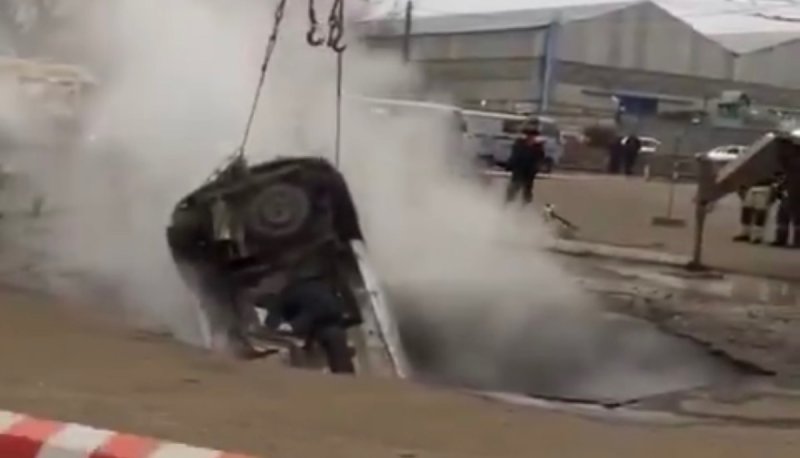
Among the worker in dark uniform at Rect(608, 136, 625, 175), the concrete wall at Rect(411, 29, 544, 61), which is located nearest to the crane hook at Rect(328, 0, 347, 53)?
the worker in dark uniform at Rect(608, 136, 625, 175)

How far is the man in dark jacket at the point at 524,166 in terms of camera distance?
26180 mm

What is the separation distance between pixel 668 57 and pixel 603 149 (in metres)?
14.5

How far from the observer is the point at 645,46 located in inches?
2640

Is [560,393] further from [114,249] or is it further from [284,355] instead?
[114,249]

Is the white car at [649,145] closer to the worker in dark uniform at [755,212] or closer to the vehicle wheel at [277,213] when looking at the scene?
the worker in dark uniform at [755,212]

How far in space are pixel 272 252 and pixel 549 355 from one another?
2.63m

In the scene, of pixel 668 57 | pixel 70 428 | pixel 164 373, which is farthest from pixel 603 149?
pixel 70 428

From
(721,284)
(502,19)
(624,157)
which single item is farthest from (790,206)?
(502,19)

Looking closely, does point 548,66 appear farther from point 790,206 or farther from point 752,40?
point 790,206

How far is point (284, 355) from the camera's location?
10547 millimetres

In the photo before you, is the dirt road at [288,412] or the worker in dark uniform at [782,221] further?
the worker in dark uniform at [782,221]

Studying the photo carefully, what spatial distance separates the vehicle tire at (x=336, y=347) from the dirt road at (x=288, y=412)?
0.61 metres

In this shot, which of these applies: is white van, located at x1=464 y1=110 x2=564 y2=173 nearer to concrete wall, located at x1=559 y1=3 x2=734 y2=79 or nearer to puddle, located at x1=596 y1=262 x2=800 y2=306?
concrete wall, located at x1=559 y1=3 x2=734 y2=79

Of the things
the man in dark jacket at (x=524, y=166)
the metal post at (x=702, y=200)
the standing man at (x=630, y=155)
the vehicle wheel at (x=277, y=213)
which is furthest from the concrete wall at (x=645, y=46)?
the vehicle wheel at (x=277, y=213)
